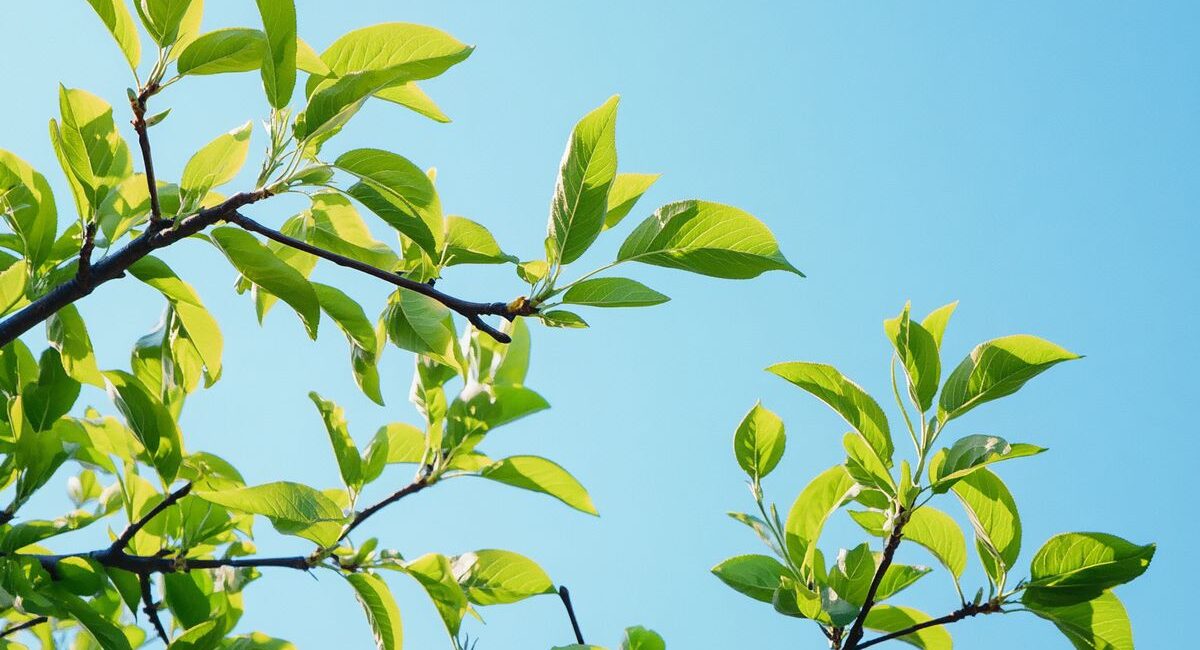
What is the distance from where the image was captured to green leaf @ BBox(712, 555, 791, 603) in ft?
4.49

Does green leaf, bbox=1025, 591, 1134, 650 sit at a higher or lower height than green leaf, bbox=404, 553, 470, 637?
higher

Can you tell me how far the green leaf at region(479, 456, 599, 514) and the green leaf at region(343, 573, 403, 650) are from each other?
0.25m

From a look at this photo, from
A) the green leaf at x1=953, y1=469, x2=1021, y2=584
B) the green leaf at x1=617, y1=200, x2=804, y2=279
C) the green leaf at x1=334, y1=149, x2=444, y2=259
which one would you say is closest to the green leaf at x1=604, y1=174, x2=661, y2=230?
the green leaf at x1=617, y1=200, x2=804, y2=279

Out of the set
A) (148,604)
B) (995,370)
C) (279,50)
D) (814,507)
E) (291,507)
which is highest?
(279,50)

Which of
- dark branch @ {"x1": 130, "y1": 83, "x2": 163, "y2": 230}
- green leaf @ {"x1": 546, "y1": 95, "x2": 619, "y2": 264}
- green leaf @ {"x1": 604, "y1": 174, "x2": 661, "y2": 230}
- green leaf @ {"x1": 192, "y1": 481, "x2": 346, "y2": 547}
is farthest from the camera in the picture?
green leaf @ {"x1": 604, "y1": 174, "x2": 661, "y2": 230}

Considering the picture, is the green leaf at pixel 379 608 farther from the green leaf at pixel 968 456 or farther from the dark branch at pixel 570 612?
the green leaf at pixel 968 456

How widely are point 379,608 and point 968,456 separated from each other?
0.87 metres

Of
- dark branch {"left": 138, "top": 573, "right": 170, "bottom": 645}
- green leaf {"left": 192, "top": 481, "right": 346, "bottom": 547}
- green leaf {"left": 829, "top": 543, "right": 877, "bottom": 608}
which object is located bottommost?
dark branch {"left": 138, "top": 573, "right": 170, "bottom": 645}

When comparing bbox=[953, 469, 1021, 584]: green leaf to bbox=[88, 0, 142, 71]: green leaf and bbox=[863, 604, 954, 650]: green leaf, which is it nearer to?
bbox=[863, 604, 954, 650]: green leaf

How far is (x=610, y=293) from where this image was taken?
1259mm

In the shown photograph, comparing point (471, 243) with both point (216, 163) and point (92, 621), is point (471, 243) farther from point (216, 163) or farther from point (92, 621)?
point (92, 621)

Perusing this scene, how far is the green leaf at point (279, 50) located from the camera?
3.60 feet

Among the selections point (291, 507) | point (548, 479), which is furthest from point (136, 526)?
point (548, 479)

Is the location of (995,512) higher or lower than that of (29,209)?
lower
